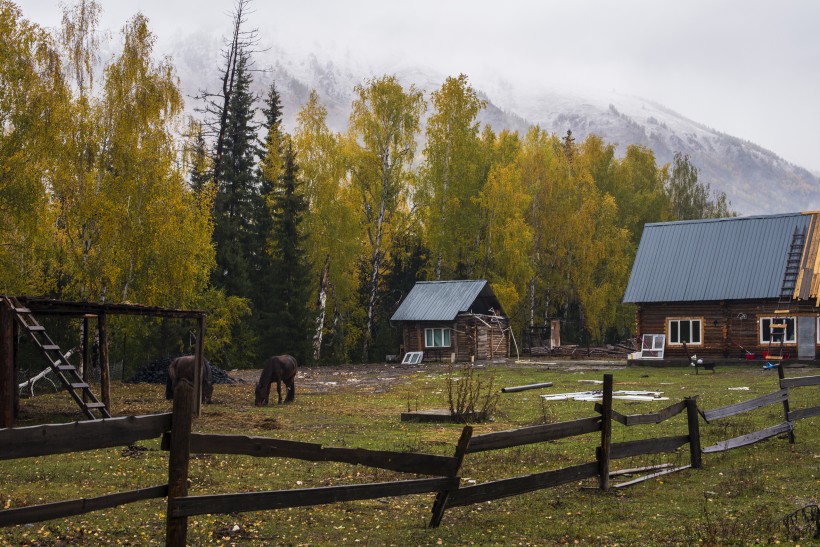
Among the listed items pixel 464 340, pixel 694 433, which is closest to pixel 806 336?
pixel 464 340

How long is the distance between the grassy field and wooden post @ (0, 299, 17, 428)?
3.11 metres

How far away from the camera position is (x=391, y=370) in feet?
148

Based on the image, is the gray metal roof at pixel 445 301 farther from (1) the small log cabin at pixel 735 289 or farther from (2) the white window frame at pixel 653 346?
(2) the white window frame at pixel 653 346

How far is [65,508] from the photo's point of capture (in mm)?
6906

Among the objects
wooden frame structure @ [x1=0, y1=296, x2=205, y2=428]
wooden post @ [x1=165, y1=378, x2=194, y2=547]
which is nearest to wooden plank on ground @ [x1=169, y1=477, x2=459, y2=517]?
wooden post @ [x1=165, y1=378, x2=194, y2=547]

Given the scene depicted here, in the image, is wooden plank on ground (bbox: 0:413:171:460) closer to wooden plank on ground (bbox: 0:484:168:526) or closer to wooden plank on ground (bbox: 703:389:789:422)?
wooden plank on ground (bbox: 0:484:168:526)

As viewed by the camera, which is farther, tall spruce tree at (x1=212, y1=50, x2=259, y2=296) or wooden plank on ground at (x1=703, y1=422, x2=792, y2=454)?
tall spruce tree at (x1=212, y1=50, x2=259, y2=296)

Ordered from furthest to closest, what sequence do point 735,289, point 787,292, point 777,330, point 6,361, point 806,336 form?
point 735,289
point 777,330
point 787,292
point 806,336
point 6,361

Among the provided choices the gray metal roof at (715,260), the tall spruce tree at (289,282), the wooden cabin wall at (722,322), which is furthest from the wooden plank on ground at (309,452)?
the tall spruce tree at (289,282)

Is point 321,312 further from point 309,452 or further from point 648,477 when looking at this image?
point 309,452

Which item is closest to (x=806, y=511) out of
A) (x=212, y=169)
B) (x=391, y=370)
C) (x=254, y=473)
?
(x=254, y=473)

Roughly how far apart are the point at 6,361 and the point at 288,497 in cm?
1205

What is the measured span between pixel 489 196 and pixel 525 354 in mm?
11180

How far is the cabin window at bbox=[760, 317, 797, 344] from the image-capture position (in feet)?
136
